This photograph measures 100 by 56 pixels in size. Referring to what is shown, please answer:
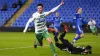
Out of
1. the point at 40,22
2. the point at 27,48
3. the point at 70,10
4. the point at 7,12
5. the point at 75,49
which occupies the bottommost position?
the point at 27,48

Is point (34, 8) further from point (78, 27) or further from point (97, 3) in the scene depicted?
point (78, 27)

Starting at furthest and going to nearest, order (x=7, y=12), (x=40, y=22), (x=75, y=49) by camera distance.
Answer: (x=7, y=12) < (x=75, y=49) < (x=40, y=22)

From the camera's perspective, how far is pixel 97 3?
49500 millimetres

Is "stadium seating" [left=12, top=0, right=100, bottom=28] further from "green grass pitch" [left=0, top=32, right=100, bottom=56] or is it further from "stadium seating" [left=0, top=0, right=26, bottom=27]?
"green grass pitch" [left=0, top=32, right=100, bottom=56]

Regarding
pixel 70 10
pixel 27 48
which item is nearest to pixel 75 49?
pixel 27 48

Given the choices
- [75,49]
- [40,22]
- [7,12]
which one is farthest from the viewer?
[7,12]

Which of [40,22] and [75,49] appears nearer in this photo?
[40,22]

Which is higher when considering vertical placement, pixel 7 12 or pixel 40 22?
pixel 7 12

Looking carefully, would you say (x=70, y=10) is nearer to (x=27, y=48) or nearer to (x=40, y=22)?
(x=27, y=48)

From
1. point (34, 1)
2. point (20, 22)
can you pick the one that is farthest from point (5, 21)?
point (34, 1)

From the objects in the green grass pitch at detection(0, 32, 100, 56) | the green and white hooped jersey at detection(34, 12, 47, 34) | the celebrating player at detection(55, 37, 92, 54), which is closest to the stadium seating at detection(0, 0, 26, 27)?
the green grass pitch at detection(0, 32, 100, 56)

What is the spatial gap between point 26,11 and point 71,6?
700cm

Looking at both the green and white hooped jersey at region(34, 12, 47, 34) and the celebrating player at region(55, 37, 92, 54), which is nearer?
the green and white hooped jersey at region(34, 12, 47, 34)

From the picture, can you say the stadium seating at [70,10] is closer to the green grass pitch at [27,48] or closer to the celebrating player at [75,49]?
the green grass pitch at [27,48]
